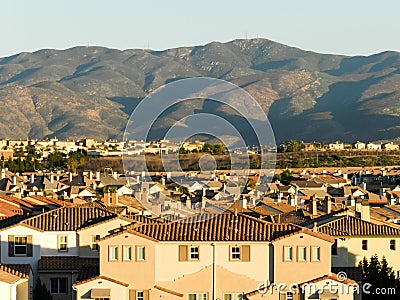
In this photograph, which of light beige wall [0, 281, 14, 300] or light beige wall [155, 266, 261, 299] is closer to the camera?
light beige wall [0, 281, 14, 300]

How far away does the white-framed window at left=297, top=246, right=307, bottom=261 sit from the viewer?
27.2 meters

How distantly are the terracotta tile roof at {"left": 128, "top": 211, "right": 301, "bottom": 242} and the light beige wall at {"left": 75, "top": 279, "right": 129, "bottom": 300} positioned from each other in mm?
1382

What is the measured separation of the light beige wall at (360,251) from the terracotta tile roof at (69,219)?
21.3ft

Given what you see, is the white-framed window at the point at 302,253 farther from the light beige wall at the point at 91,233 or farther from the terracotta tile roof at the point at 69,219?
the terracotta tile roof at the point at 69,219

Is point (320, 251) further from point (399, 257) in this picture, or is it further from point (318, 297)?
point (399, 257)

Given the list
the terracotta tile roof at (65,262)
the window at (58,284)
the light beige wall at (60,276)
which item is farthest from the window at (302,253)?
the window at (58,284)

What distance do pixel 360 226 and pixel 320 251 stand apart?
6.44 m

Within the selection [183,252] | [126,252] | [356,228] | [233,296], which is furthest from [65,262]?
[356,228]

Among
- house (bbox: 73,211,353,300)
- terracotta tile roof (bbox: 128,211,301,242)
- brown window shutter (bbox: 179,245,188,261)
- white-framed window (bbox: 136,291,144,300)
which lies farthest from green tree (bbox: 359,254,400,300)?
white-framed window (bbox: 136,291,144,300)

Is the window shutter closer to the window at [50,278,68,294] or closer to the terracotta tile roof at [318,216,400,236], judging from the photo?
the window at [50,278,68,294]

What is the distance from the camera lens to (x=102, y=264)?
2716 cm

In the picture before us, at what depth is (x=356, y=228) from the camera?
1305 inches

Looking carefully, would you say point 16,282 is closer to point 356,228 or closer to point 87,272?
point 87,272

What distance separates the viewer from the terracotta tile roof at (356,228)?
3278 cm
